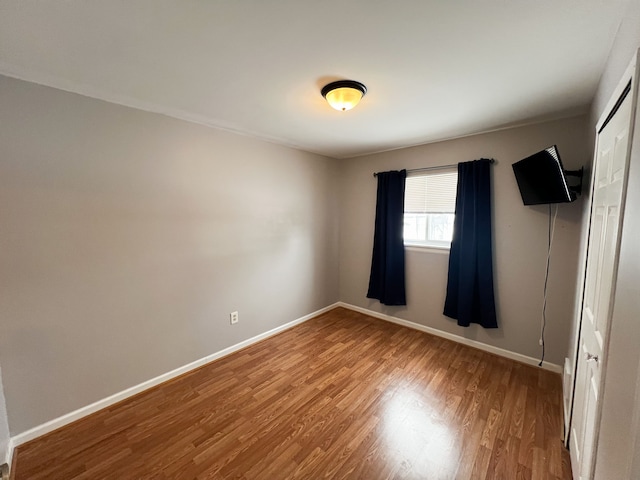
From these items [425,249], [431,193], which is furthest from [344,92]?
[425,249]

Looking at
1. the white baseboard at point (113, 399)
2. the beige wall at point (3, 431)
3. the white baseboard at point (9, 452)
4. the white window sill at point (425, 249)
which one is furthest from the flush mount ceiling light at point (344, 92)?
the white baseboard at point (9, 452)

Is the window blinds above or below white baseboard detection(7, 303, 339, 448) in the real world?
above

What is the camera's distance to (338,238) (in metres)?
4.22

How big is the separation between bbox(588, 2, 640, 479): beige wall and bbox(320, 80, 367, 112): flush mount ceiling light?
1.24m

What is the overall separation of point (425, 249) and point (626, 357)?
2.59m

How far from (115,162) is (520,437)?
142 inches

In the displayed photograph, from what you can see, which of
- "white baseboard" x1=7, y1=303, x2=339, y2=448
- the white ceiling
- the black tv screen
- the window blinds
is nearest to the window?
the window blinds

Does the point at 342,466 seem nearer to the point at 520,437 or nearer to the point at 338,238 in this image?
the point at 520,437

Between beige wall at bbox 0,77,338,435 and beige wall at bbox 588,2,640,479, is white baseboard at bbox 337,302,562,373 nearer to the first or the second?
beige wall at bbox 0,77,338,435

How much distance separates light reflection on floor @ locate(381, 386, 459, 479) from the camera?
1.54 meters

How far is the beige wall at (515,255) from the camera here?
2357 mm

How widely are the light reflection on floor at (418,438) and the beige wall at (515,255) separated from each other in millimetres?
1368

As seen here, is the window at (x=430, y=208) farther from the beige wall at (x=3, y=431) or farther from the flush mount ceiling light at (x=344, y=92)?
the beige wall at (x=3, y=431)

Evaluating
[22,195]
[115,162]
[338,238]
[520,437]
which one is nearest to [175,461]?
[22,195]
